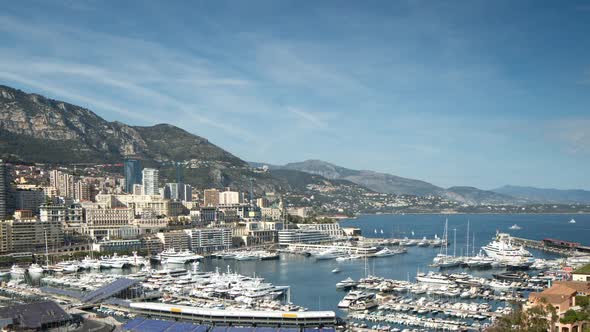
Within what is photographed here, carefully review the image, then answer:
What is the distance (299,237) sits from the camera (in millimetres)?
72938

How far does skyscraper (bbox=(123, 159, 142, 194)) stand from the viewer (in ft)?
359

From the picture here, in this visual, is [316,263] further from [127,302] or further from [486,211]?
[486,211]

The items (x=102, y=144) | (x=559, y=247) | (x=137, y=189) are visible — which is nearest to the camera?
(x=559, y=247)

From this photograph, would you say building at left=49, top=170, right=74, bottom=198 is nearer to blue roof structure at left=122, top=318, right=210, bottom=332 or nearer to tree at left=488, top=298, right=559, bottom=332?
blue roof structure at left=122, top=318, right=210, bottom=332

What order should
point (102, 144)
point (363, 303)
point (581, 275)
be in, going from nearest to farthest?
1. point (581, 275)
2. point (363, 303)
3. point (102, 144)

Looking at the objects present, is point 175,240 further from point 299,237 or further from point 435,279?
point 435,279

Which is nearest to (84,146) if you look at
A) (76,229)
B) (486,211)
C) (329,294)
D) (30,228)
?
(76,229)

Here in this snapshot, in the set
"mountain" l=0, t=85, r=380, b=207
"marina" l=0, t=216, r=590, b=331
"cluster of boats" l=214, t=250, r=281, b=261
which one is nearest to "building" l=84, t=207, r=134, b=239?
"marina" l=0, t=216, r=590, b=331

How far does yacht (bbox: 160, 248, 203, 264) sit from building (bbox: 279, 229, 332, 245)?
15.4 meters

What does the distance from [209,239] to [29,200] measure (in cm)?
2407

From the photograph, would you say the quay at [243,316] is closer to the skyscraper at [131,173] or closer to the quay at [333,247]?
the quay at [333,247]

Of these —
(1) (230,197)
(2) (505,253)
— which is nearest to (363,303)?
(2) (505,253)

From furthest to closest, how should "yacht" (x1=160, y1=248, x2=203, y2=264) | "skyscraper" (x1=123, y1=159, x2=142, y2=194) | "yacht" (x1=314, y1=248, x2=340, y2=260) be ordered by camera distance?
"skyscraper" (x1=123, y1=159, x2=142, y2=194), "yacht" (x1=314, y1=248, x2=340, y2=260), "yacht" (x1=160, y1=248, x2=203, y2=264)

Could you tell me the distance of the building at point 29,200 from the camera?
71238 millimetres
